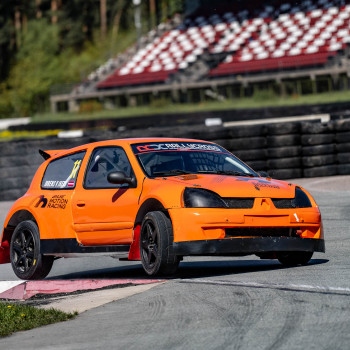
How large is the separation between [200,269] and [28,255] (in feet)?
5.84

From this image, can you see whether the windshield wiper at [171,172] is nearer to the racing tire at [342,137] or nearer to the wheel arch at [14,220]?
the wheel arch at [14,220]

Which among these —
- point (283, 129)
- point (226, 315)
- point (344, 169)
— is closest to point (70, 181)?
point (226, 315)

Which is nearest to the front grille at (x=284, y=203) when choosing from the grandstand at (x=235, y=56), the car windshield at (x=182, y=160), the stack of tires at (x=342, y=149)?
the car windshield at (x=182, y=160)

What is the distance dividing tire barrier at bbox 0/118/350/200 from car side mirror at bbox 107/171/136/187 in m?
9.93

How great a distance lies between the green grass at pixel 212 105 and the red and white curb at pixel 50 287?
2552cm

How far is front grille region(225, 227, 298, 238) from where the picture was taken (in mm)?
7535

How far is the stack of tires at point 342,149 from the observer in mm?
18328

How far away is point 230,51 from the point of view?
42.8m

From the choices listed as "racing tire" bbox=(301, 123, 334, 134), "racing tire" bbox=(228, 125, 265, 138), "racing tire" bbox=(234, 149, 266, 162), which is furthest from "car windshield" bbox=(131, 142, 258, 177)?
"racing tire" bbox=(301, 123, 334, 134)

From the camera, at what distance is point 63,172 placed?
9023mm

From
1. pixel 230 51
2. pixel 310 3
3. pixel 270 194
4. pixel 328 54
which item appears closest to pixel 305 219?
pixel 270 194

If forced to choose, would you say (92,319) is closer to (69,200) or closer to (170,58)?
(69,200)

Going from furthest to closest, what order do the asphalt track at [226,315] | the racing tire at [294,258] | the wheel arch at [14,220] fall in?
the wheel arch at [14,220], the racing tire at [294,258], the asphalt track at [226,315]

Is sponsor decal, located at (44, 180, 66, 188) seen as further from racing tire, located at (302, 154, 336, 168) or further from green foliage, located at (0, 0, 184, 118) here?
green foliage, located at (0, 0, 184, 118)
